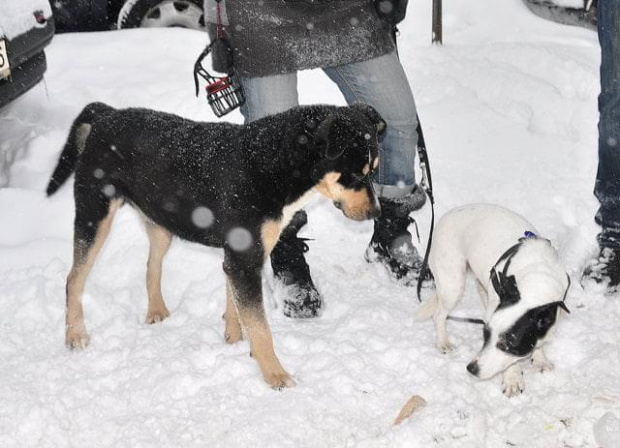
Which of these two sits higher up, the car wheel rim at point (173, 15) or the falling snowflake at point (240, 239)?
the falling snowflake at point (240, 239)

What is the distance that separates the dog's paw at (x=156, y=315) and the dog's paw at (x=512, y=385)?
1.93 m

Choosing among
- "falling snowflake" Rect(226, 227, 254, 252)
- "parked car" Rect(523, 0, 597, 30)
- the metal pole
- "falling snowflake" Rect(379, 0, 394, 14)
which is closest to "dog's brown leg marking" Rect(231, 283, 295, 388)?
"falling snowflake" Rect(226, 227, 254, 252)

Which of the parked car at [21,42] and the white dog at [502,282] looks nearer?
the white dog at [502,282]

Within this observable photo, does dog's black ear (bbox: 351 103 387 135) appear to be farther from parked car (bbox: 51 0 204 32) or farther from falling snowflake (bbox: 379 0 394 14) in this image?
parked car (bbox: 51 0 204 32)

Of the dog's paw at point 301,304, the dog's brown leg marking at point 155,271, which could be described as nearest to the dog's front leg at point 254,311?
the dog's paw at point 301,304

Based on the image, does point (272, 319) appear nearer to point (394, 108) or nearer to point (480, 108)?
point (394, 108)

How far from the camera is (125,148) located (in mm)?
3646

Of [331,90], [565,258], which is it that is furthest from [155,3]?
[565,258]

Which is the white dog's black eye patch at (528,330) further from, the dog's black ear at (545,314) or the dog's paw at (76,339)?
the dog's paw at (76,339)

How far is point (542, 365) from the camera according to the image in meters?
3.62

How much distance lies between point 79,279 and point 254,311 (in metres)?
1.07

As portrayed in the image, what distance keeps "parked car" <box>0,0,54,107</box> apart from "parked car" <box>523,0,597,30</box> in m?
4.71

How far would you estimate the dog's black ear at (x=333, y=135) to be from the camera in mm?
3102

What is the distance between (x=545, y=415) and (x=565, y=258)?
4.96 feet
